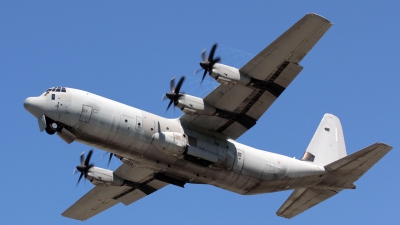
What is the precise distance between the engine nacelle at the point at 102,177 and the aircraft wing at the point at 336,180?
1019 cm

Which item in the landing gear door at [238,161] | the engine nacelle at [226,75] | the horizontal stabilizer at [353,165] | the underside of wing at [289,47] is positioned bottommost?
the landing gear door at [238,161]

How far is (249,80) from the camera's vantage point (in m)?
34.5

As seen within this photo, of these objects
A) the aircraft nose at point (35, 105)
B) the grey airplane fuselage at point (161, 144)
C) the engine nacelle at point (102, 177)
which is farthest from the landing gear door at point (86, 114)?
the engine nacelle at point (102, 177)

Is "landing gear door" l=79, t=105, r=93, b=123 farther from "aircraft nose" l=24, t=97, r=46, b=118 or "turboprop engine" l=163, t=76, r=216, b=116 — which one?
"turboprop engine" l=163, t=76, r=216, b=116

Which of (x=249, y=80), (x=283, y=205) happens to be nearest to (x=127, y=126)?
(x=249, y=80)

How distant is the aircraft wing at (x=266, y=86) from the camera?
33406 millimetres

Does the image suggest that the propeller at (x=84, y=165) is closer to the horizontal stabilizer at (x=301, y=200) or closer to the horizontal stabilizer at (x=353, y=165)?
the horizontal stabilizer at (x=301, y=200)

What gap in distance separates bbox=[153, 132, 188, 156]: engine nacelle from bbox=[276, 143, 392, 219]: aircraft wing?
384 inches

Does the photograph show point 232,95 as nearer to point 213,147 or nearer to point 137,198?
point 213,147

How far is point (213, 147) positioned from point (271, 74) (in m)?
5.02

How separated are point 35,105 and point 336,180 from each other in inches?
711

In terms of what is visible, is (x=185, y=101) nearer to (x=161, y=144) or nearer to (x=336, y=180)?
(x=161, y=144)

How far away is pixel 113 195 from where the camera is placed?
42812mm

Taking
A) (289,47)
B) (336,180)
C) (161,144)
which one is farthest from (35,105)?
(336,180)
